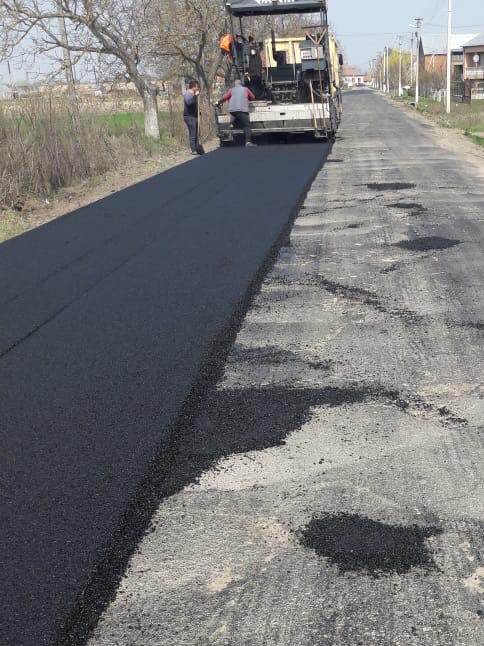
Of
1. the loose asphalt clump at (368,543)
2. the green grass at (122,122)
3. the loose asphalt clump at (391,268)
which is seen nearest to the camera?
the loose asphalt clump at (368,543)

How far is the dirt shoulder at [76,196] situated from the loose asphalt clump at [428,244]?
16.8 feet

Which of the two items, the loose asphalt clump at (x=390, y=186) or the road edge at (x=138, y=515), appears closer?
the road edge at (x=138, y=515)

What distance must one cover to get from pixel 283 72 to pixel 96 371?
16.6 m

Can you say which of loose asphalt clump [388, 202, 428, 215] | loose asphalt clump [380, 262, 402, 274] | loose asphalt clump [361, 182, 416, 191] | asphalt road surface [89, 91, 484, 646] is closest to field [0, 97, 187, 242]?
loose asphalt clump [388, 202, 428, 215]

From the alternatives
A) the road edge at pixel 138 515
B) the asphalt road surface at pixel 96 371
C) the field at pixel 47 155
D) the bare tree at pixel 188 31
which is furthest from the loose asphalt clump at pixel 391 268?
the bare tree at pixel 188 31

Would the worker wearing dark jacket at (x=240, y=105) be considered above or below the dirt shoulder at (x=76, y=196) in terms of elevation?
above

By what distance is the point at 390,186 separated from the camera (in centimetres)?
1126

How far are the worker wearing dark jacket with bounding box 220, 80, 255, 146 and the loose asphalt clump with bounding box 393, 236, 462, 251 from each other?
37.5ft

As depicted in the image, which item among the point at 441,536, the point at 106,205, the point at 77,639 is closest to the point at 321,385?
the point at 441,536

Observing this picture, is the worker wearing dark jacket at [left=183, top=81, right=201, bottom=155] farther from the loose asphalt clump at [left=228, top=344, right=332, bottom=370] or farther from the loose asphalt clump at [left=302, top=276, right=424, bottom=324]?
the loose asphalt clump at [left=228, top=344, right=332, bottom=370]

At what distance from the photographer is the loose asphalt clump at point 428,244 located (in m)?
7.11

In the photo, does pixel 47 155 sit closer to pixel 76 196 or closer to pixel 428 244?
pixel 76 196

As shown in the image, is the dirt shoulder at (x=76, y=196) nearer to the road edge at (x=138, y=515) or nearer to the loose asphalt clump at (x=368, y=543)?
the road edge at (x=138, y=515)

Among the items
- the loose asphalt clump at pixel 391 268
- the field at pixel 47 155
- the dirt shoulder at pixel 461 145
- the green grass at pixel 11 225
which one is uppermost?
the field at pixel 47 155
